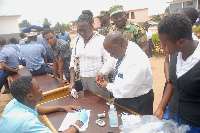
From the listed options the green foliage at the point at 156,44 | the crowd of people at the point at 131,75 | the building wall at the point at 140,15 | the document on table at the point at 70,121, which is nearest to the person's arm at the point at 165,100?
the crowd of people at the point at 131,75

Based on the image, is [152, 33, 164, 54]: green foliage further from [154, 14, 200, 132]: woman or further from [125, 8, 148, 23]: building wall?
[125, 8, 148, 23]: building wall

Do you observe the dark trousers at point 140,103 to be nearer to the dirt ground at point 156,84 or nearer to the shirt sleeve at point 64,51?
the shirt sleeve at point 64,51

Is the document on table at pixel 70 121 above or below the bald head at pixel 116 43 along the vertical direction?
below

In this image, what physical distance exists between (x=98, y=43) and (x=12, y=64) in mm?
3358

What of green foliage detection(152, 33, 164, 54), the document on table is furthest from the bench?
green foliage detection(152, 33, 164, 54)

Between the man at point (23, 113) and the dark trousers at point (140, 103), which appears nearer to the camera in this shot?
the man at point (23, 113)

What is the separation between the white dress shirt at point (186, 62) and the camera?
130cm

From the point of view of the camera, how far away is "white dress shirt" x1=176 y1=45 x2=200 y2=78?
1.30 meters

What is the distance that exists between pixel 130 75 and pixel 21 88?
3.65ft

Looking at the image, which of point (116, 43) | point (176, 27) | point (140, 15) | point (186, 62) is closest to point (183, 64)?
point (186, 62)

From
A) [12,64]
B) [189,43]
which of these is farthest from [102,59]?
[12,64]

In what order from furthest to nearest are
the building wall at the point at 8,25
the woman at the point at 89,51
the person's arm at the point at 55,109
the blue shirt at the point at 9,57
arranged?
the building wall at the point at 8,25
the blue shirt at the point at 9,57
the woman at the point at 89,51
the person's arm at the point at 55,109

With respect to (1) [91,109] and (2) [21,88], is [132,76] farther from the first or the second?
(2) [21,88]

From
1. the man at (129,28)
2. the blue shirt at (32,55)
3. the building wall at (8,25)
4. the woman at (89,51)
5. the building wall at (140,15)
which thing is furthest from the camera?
the building wall at (140,15)
